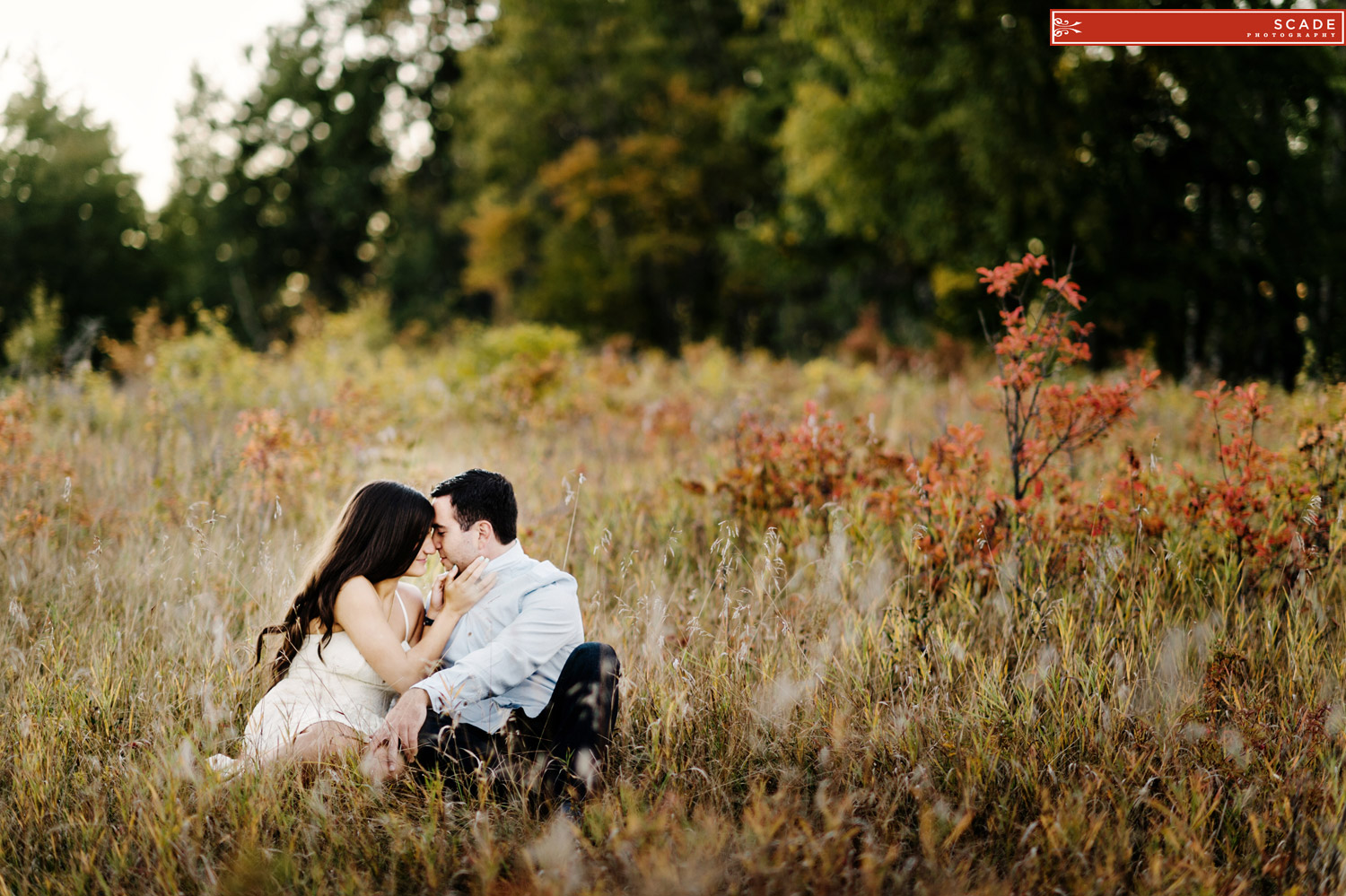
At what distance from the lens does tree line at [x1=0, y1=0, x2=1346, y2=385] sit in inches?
396

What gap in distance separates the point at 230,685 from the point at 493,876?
1544 millimetres

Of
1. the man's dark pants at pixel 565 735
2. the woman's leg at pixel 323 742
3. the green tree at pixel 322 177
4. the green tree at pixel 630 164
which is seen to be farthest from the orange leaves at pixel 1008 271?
the green tree at pixel 322 177

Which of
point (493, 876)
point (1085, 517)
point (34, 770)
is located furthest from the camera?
point (1085, 517)

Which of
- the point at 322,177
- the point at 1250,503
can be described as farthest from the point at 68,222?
the point at 1250,503

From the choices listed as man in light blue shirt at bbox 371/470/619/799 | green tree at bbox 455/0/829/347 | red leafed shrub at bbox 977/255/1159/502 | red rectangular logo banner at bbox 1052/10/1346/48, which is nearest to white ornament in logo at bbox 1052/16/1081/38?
red rectangular logo banner at bbox 1052/10/1346/48

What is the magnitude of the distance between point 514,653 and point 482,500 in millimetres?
554

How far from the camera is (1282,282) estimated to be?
9445mm

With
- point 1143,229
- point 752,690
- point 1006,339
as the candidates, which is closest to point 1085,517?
point 1006,339

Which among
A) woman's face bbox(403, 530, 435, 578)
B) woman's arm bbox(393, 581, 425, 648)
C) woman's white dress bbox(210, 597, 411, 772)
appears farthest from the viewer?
woman's arm bbox(393, 581, 425, 648)

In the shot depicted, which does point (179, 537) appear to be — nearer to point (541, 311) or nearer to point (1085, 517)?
point (1085, 517)

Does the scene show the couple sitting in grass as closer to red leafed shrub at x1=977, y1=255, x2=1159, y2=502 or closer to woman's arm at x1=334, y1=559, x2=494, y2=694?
woman's arm at x1=334, y1=559, x2=494, y2=694

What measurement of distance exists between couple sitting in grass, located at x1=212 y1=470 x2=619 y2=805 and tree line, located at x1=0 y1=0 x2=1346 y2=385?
17.9 feet

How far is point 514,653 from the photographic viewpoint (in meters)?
2.73

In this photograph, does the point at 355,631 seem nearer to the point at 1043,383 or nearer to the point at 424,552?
the point at 424,552
